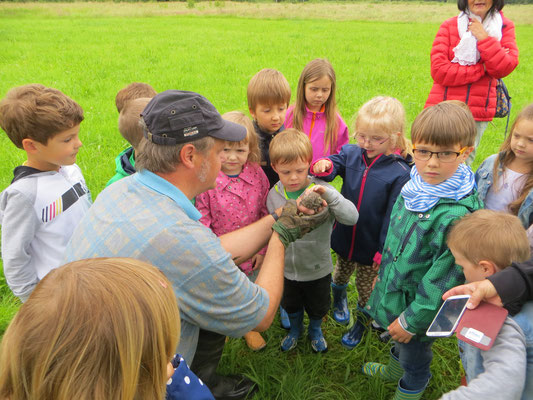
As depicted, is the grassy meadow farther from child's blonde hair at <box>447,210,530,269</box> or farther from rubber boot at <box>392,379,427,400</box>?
child's blonde hair at <box>447,210,530,269</box>

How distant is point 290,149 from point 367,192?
0.66 metres

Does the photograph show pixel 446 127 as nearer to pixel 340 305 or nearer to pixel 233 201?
pixel 233 201

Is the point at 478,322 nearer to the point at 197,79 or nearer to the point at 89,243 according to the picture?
the point at 89,243

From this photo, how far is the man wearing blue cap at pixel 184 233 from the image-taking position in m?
1.63

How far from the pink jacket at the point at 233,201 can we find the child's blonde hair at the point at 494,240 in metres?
1.45

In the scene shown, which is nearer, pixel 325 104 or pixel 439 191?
pixel 439 191

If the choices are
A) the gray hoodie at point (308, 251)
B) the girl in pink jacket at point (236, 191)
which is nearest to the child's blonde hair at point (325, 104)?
the gray hoodie at point (308, 251)

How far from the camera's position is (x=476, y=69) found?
4.25 meters

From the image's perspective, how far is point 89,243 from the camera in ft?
5.49

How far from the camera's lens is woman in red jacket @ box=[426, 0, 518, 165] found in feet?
13.4

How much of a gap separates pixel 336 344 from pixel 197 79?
8690mm

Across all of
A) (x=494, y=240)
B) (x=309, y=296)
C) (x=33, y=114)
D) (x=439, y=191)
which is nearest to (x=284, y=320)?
(x=309, y=296)

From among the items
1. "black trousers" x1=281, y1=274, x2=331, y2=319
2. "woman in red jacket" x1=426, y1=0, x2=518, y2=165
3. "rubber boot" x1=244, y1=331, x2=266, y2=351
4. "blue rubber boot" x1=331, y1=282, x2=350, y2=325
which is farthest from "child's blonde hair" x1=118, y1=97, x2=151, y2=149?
"woman in red jacket" x1=426, y1=0, x2=518, y2=165

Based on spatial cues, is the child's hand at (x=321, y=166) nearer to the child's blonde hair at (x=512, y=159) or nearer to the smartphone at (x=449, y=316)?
the child's blonde hair at (x=512, y=159)
